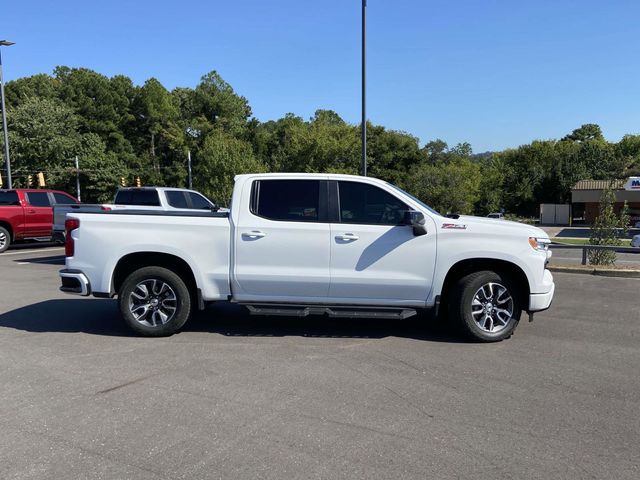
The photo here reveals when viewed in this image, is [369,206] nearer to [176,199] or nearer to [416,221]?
[416,221]

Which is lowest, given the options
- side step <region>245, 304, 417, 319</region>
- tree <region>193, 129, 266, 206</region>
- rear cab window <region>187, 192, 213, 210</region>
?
side step <region>245, 304, 417, 319</region>

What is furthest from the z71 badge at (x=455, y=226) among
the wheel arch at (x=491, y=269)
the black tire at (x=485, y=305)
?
the black tire at (x=485, y=305)

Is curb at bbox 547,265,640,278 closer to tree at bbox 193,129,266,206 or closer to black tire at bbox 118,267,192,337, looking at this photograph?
black tire at bbox 118,267,192,337

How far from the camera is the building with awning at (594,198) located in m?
52.7

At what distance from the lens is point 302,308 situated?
245 inches

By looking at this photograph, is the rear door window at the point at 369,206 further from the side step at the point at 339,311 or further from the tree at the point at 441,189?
the tree at the point at 441,189

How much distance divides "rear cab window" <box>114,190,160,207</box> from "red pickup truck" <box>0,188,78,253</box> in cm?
374

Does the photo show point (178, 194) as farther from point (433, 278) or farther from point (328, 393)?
point (328, 393)

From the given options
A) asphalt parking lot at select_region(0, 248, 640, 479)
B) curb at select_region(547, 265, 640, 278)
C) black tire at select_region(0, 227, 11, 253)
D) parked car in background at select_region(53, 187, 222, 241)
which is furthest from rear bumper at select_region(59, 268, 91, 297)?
black tire at select_region(0, 227, 11, 253)

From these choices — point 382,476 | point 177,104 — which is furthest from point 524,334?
point 177,104

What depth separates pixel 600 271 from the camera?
11.9m

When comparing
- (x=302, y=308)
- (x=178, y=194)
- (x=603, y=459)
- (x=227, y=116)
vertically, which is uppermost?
(x=227, y=116)

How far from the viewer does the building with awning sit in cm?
5266

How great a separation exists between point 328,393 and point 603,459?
7.02ft
